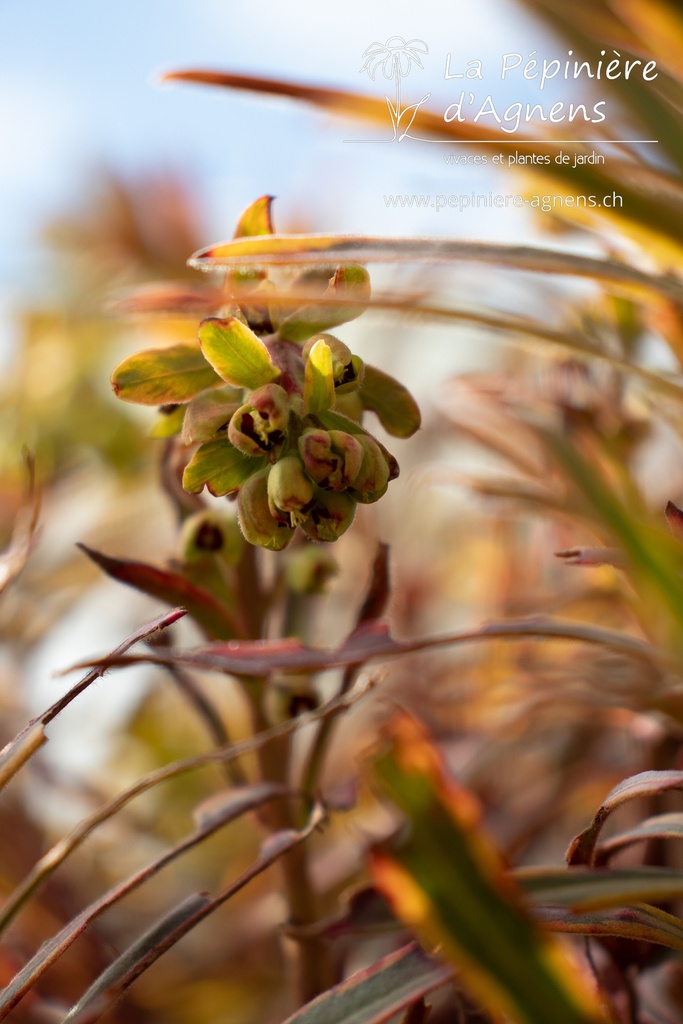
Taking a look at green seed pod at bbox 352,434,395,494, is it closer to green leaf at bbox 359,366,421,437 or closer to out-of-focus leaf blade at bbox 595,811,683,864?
green leaf at bbox 359,366,421,437

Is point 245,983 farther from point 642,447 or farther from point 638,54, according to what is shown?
point 638,54

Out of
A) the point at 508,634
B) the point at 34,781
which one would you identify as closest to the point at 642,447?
the point at 508,634

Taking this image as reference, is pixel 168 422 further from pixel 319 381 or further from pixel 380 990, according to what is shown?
pixel 380 990

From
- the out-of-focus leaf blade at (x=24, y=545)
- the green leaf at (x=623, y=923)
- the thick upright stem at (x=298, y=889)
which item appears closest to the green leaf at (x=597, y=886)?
the green leaf at (x=623, y=923)

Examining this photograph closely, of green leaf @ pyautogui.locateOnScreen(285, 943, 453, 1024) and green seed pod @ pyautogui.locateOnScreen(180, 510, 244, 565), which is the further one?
green seed pod @ pyautogui.locateOnScreen(180, 510, 244, 565)

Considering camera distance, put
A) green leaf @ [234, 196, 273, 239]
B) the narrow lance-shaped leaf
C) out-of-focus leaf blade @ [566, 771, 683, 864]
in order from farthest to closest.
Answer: green leaf @ [234, 196, 273, 239] < out-of-focus leaf blade @ [566, 771, 683, 864] < the narrow lance-shaped leaf

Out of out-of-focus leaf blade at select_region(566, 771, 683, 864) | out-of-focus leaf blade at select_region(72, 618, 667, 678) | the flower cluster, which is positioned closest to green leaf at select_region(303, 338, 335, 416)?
the flower cluster

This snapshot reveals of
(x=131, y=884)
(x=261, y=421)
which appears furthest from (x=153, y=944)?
(x=261, y=421)
